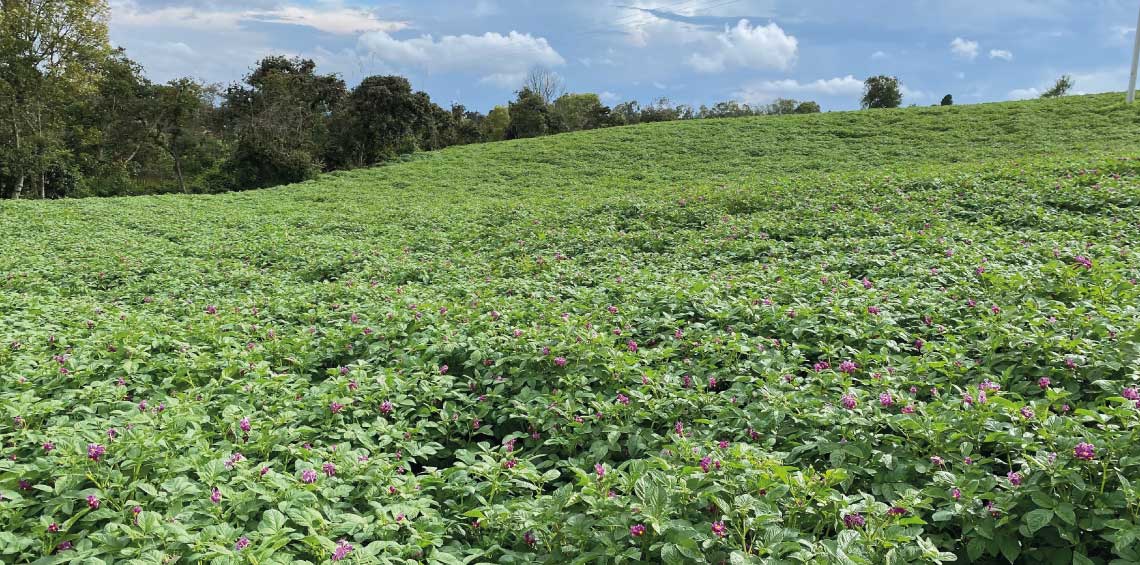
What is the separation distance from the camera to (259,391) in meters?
3.54

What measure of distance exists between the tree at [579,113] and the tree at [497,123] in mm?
4098

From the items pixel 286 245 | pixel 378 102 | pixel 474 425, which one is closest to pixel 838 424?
pixel 474 425

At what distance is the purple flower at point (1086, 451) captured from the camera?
2076 mm

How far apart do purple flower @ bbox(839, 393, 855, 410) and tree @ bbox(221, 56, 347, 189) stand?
89.8ft

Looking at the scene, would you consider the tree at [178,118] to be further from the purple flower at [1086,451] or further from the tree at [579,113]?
the purple flower at [1086,451]

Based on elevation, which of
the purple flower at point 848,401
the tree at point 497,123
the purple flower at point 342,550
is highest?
the tree at point 497,123

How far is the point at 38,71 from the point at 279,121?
1074 cm

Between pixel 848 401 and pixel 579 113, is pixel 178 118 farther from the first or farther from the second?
pixel 848 401

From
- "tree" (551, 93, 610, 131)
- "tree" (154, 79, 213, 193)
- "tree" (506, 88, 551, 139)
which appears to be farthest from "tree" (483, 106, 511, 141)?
"tree" (154, 79, 213, 193)

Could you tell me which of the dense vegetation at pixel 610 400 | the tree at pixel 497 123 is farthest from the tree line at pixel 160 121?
the dense vegetation at pixel 610 400

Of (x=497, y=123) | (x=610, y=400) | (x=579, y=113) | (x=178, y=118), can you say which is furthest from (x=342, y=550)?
(x=579, y=113)

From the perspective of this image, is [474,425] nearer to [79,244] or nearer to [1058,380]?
[1058,380]

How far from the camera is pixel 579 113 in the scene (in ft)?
175

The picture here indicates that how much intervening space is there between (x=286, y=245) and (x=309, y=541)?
893cm
